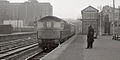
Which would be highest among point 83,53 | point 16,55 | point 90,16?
point 90,16

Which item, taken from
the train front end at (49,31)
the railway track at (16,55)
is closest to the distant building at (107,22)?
the train front end at (49,31)

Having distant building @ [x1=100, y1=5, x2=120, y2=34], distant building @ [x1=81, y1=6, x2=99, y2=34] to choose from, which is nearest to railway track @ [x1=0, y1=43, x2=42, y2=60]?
distant building @ [x1=100, y1=5, x2=120, y2=34]

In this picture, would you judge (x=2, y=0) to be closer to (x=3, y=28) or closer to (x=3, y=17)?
(x=3, y=17)

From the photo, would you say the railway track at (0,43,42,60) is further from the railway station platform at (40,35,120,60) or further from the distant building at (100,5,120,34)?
the distant building at (100,5,120,34)

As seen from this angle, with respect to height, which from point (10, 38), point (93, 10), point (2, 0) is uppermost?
point (2, 0)

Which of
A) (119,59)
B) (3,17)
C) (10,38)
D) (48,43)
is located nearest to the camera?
(119,59)

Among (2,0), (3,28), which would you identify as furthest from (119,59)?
(2,0)

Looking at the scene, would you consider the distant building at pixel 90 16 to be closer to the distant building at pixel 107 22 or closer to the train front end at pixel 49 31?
the distant building at pixel 107 22

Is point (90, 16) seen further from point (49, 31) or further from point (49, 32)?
point (49, 32)

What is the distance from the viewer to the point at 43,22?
867 inches

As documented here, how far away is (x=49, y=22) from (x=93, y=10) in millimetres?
55260

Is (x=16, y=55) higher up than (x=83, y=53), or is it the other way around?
(x=83, y=53)

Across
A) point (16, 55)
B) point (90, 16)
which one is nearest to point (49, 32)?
point (16, 55)

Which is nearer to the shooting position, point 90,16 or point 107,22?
point 107,22
